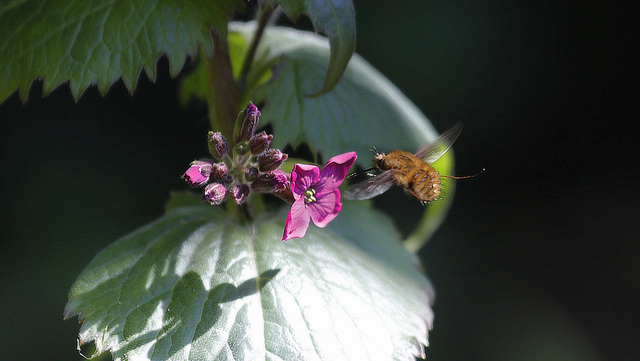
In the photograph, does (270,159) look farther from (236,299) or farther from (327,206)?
(236,299)

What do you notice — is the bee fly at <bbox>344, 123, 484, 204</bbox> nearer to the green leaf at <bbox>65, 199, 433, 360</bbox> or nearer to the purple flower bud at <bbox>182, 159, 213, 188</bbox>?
the green leaf at <bbox>65, 199, 433, 360</bbox>

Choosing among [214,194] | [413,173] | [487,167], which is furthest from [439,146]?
[487,167]

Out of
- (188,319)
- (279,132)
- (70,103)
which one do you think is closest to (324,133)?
(279,132)

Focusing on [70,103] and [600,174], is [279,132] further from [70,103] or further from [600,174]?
[600,174]

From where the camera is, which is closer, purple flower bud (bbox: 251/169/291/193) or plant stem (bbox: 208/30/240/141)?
purple flower bud (bbox: 251/169/291/193)

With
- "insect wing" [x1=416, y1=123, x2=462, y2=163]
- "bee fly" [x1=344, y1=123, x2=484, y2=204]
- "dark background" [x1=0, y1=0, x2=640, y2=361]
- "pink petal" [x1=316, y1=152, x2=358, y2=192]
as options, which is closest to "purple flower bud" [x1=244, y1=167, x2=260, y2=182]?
"pink petal" [x1=316, y1=152, x2=358, y2=192]
